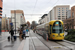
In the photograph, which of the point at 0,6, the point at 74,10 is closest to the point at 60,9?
the point at 74,10

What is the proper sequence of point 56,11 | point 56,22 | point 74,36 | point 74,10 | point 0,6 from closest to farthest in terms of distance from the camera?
point 0,6 → point 74,36 → point 56,22 → point 74,10 → point 56,11

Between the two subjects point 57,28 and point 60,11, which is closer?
point 57,28

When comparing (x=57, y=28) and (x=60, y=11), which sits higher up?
(x=60, y=11)

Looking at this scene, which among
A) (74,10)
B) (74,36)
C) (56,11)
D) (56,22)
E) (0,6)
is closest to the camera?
(0,6)

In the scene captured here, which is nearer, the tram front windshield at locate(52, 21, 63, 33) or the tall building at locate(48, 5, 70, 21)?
the tram front windshield at locate(52, 21, 63, 33)

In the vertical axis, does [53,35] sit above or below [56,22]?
below

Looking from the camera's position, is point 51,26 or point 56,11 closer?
point 51,26

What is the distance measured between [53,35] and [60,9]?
72.2 m

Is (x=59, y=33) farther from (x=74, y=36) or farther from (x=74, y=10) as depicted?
(x=74, y=10)

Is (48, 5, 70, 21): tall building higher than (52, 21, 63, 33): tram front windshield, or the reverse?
(48, 5, 70, 21): tall building

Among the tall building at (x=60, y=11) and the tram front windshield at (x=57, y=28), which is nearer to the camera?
the tram front windshield at (x=57, y=28)

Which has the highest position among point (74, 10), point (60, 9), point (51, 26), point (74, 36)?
point (60, 9)

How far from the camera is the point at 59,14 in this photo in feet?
284

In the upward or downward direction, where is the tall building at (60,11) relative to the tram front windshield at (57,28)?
upward
